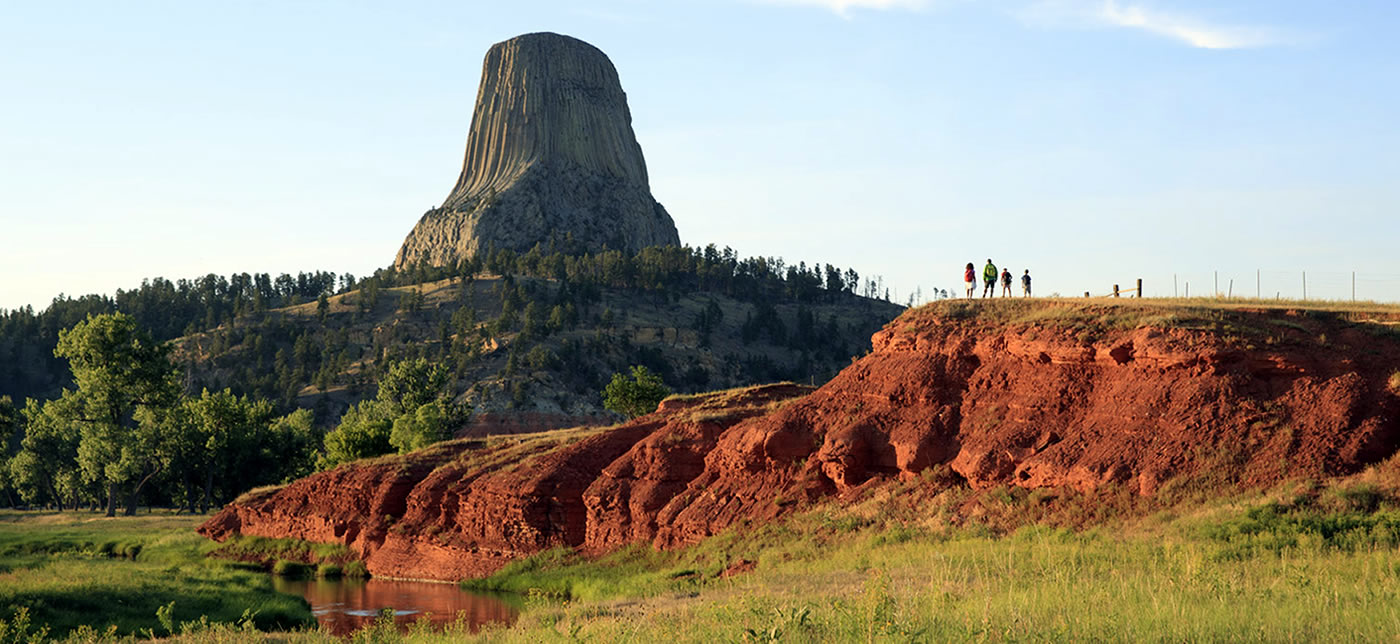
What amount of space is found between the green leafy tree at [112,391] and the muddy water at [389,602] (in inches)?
1142

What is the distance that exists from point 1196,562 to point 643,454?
30.5 m

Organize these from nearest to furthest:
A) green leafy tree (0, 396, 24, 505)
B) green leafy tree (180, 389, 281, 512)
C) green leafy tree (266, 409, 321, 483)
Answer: green leafy tree (0, 396, 24, 505)
green leafy tree (180, 389, 281, 512)
green leafy tree (266, 409, 321, 483)

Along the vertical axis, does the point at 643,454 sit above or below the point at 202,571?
above

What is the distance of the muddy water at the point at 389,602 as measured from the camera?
121ft

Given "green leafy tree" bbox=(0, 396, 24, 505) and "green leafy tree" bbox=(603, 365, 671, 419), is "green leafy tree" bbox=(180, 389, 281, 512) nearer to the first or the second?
"green leafy tree" bbox=(0, 396, 24, 505)

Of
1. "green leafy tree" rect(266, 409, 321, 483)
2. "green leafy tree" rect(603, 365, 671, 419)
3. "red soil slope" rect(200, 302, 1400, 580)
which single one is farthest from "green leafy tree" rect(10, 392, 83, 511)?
"red soil slope" rect(200, 302, 1400, 580)

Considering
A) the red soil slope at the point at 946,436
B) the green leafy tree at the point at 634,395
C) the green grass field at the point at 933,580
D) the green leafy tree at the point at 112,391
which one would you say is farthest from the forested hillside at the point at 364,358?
the red soil slope at the point at 946,436

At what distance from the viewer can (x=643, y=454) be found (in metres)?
45.8

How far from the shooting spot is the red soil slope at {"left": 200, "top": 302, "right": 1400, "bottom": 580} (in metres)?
31.3

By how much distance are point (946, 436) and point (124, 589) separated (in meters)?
26.9

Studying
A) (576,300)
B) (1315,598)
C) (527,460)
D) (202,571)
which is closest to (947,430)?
(527,460)

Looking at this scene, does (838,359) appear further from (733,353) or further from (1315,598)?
(1315,598)

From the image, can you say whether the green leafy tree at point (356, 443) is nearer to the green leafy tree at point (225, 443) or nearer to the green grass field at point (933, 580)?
the green leafy tree at point (225, 443)

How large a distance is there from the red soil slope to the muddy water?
1977mm
